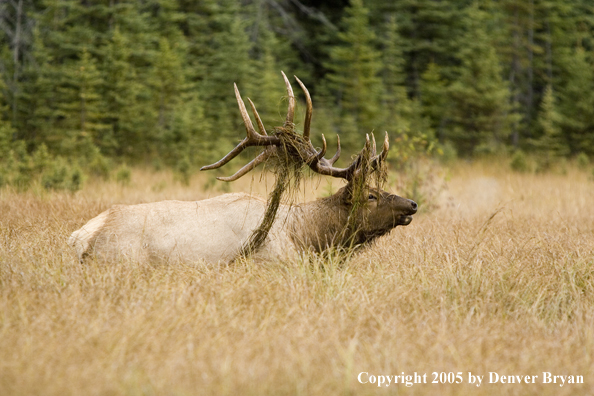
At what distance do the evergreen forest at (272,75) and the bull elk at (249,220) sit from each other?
24.6ft

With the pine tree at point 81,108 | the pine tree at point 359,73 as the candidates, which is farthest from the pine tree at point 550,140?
the pine tree at point 81,108

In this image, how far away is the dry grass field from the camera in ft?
9.78

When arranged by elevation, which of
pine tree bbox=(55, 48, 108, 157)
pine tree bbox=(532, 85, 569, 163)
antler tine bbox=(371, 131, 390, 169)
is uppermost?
antler tine bbox=(371, 131, 390, 169)

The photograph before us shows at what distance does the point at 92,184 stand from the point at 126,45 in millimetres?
9787

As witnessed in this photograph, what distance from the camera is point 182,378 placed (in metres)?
2.97

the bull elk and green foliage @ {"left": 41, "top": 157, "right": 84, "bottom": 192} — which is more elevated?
the bull elk

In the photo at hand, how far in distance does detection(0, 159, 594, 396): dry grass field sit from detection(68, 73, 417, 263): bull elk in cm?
23

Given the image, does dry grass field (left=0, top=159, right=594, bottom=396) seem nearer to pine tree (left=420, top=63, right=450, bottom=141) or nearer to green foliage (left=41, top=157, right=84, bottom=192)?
green foliage (left=41, top=157, right=84, bottom=192)

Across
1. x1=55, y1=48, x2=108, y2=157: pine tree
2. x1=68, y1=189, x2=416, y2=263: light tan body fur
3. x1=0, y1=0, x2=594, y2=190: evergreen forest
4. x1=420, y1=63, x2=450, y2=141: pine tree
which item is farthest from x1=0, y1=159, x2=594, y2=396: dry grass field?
x1=420, y1=63, x2=450, y2=141: pine tree

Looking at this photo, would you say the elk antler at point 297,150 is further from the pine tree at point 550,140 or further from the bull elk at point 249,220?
the pine tree at point 550,140

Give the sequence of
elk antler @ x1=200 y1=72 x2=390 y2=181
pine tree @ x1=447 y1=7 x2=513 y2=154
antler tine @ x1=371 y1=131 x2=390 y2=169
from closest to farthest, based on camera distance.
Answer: elk antler @ x1=200 y1=72 x2=390 y2=181
antler tine @ x1=371 y1=131 x2=390 y2=169
pine tree @ x1=447 y1=7 x2=513 y2=154

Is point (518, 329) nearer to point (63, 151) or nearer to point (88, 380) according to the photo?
point (88, 380)

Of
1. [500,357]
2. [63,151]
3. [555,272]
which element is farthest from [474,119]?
[500,357]

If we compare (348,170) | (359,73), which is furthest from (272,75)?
(348,170)
